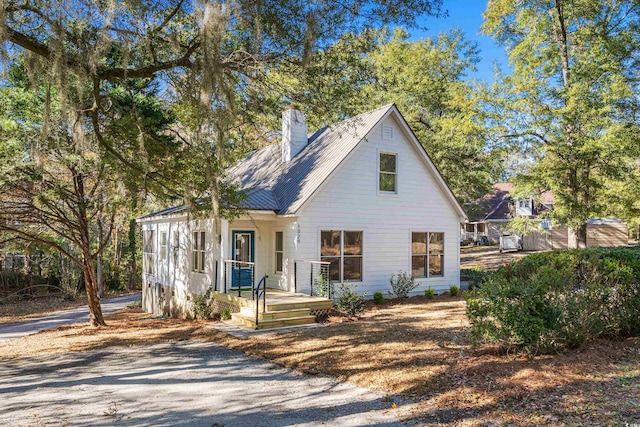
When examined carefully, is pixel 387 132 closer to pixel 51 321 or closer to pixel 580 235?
pixel 580 235

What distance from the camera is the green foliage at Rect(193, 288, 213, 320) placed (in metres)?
12.7

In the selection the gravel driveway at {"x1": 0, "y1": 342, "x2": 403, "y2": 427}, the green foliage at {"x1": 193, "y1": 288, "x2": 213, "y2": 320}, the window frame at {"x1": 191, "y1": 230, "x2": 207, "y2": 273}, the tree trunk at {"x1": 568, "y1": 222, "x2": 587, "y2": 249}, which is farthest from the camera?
the tree trunk at {"x1": 568, "y1": 222, "x2": 587, "y2": 249}

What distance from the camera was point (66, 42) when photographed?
7465 mm

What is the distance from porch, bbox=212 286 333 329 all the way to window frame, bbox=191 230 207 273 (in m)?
2.64

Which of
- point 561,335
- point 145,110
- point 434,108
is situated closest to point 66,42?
point 145,110

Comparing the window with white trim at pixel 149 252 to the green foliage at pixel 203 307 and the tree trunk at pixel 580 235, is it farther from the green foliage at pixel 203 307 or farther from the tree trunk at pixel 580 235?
the tree trunk at pixel 580 235

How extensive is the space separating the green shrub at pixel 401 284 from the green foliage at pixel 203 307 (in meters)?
5.83

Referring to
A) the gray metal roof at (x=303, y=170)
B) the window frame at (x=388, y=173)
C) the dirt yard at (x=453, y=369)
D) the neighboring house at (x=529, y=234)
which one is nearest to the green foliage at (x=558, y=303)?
the dirt yard at (x=453, y=369)

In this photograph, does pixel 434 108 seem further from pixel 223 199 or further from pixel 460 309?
pixel 223 199

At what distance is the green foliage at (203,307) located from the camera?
12.7 meters

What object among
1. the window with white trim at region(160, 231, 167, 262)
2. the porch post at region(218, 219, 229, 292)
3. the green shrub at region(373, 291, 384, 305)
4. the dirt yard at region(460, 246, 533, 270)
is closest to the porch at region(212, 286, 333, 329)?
the porch post at region(218, 219, 229, 292)

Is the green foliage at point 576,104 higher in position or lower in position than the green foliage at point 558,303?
higher

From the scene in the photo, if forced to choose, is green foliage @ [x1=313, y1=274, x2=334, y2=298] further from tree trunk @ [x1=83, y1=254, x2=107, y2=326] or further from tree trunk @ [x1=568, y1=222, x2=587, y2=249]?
tree trunk @ [x1=568, y1=222, x2=587, y2=249]

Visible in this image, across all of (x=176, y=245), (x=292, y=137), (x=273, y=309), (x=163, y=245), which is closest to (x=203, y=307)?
(x=273, y=309)
